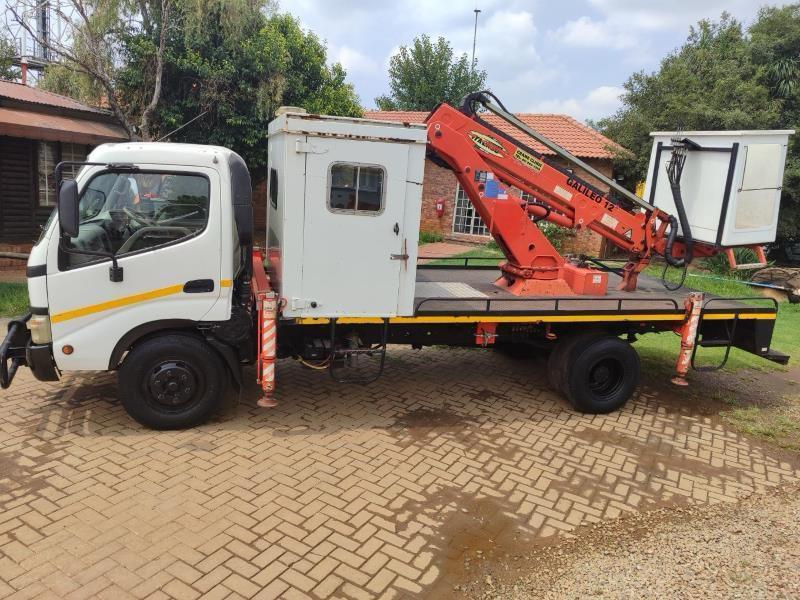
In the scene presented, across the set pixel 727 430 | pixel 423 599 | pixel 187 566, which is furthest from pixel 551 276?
pixel 187 566

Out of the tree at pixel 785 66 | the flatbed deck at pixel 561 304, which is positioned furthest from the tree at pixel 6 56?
the tree at pixel 785 66

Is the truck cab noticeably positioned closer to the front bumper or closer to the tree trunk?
the front bumper

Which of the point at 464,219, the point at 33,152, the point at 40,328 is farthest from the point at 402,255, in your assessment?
the point at 464,219

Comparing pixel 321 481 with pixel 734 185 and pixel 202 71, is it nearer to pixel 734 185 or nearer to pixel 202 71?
pixel 734 185

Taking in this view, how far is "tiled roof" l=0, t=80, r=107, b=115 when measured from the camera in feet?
39.8

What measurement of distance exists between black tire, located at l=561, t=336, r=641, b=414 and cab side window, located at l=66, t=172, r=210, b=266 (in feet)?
13.4

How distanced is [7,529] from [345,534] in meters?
2.24

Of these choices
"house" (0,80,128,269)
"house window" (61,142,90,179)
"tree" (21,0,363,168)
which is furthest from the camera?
"tree" (21,0,363,168)

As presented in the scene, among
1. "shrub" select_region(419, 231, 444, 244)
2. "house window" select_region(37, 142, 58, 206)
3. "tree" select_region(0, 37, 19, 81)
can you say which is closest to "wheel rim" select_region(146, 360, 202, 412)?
"house window" select_region(37, 142, 58, 206)

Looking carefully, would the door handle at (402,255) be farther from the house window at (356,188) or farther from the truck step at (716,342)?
the truck step at (716,342)

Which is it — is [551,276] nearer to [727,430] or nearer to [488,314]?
[488,314]

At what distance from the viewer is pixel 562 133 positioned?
19844mm

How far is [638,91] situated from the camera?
18.7 metres

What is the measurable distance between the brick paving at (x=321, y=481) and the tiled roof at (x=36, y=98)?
8.37 metres
